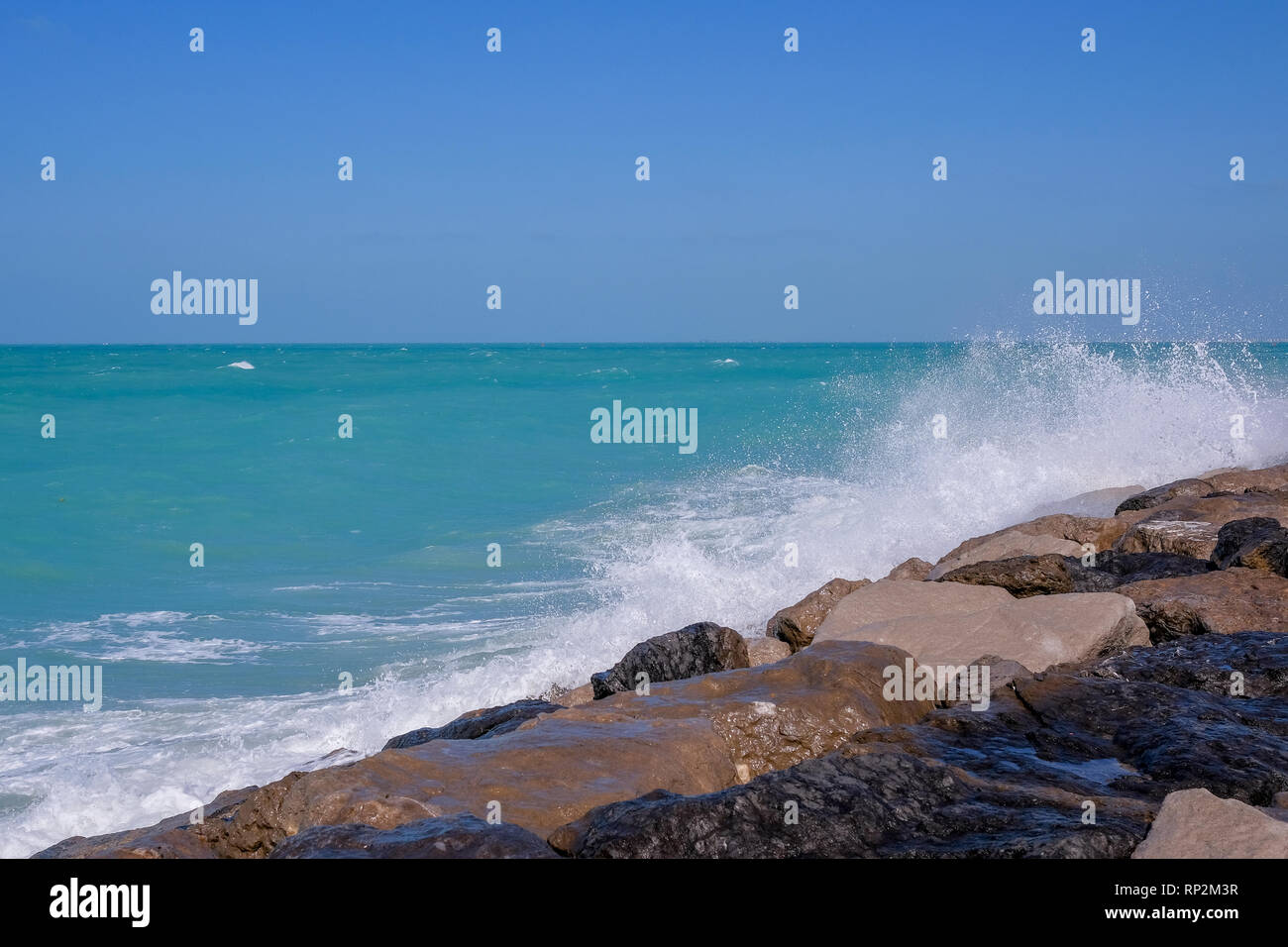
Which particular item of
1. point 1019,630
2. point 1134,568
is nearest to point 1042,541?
point 1134,568

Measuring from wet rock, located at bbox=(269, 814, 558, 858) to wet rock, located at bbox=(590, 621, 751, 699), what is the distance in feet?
11.5

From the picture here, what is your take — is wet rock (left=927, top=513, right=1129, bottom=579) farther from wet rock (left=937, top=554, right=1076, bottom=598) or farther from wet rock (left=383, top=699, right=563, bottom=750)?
wet rock (left=383, top=699, right=563, bottom=750)

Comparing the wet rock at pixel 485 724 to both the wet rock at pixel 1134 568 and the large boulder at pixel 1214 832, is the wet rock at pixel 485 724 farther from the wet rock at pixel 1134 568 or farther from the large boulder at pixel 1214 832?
the wet rock at pixel 1134 568

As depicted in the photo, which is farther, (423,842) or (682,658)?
(682,658)

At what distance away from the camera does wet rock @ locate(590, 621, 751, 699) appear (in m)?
6.95

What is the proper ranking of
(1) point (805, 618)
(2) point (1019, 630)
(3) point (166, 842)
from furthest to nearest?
(1) point (805, 618)
(2) point (1019, 630)
(3) point (166, 842)

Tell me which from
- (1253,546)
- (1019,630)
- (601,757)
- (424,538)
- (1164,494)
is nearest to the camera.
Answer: (601,757)

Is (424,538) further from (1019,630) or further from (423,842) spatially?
(423,842)

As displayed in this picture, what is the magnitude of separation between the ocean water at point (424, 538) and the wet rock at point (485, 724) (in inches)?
61.0

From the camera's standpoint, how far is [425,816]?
3.85 meters

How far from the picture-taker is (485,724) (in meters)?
6.07

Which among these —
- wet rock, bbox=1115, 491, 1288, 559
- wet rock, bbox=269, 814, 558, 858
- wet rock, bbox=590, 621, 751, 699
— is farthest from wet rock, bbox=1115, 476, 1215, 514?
wet rock, bbox=269, 814, 558, 858

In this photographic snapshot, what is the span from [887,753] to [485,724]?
2.76 m
